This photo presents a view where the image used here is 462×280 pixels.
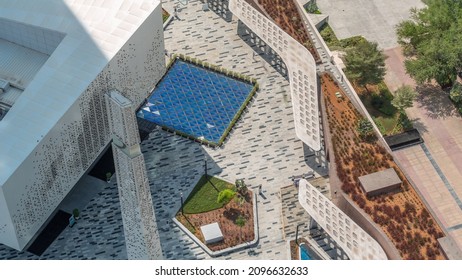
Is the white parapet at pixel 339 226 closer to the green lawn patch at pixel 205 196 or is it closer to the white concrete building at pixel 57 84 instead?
the green lawn patch at pixel 205 196

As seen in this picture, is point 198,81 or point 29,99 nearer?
point 29,99

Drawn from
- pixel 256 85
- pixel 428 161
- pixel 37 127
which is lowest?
pixel 428 161

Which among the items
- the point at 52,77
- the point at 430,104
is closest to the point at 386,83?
the point at 430,104

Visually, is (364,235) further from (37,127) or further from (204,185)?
(37,127)

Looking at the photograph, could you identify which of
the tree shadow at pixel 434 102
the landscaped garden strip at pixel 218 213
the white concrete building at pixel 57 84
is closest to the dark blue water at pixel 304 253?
the landscaped garden strip at pixel 218 213

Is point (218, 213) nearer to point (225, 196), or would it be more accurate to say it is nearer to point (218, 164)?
point (225, 196)

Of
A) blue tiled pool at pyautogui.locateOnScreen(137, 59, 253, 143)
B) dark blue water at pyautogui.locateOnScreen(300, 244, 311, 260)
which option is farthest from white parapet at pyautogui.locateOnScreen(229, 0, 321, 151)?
dark blue water at pyautogui.locateOnScreen(300, 244, 311, 260)

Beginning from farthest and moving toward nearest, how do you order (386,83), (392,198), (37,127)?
(386,83) → (392,198) → (37,127)
